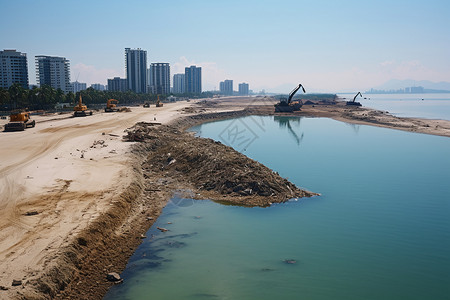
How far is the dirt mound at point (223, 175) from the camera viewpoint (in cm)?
2059

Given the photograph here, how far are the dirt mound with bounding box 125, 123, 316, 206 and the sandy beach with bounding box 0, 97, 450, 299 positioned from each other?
166 cm

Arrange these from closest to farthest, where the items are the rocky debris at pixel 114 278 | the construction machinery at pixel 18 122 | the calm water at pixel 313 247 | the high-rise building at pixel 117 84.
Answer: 1. the rocky debris at pixel 114 278
2. the calm water at pixel 313 247
3. the construction machinery at pixel 18 122
4. the high-rise building at pixel 117 84

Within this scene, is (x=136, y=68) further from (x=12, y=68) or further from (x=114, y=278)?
(x=114, y=278)

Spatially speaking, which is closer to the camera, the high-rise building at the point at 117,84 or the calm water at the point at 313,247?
the calm water at the point at 313,247

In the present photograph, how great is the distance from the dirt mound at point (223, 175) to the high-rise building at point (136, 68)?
538 feet

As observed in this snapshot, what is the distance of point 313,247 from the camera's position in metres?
15.2

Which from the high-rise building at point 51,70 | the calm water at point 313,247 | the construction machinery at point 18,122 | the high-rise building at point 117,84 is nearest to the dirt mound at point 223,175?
the calm water at point 313,247

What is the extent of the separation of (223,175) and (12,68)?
13478cm

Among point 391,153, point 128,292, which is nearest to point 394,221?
point 128,292

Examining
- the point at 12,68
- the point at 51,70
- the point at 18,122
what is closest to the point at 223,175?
the point at 18,122

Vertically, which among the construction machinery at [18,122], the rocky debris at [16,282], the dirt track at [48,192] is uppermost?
the construction machinery at [18,122]

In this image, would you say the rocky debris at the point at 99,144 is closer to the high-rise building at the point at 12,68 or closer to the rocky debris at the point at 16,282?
the rocky debris at the point at 16,282

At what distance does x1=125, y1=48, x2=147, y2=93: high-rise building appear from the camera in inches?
7165

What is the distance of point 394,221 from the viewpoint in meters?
18.3
